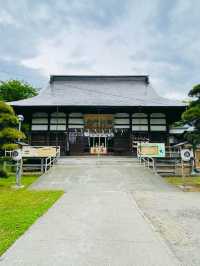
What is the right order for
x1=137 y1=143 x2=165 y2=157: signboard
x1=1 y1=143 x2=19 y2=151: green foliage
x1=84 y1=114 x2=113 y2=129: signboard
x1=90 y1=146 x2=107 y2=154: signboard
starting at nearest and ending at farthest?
x1=1 y1=143 x2=19 y2=151: green foliage < x1=137 y1=143 x2=165 y2=157: signboard < x1=84 y1=114 x2=113 y2=129: signboard < x1=90 y1=146 x2=107 y2=154: signboard

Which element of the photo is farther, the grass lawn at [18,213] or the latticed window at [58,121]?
the latticed window at [58,121]

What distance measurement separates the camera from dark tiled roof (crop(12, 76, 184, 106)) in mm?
18734

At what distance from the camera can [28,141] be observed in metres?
19.4

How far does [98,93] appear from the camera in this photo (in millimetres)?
22234

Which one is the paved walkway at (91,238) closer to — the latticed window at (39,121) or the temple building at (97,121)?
the temple building at (97,121)

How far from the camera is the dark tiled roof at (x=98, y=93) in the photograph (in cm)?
1873

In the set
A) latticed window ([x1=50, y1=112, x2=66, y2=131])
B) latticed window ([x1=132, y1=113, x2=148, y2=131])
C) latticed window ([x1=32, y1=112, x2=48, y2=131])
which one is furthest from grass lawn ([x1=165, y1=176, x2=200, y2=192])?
latticed window ([x1=32, y1=112, x2=48, y2=131])

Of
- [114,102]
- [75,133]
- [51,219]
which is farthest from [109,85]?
[51,219]

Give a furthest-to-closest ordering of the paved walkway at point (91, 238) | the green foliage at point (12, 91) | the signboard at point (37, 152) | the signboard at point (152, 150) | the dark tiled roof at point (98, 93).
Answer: the green foliage at point (12, 91) < the dark tiled roof at point (98, 93) < the signboard at point (37, 152) < the signboard at point (152, 150) < the paved walkway at point (91, 238)

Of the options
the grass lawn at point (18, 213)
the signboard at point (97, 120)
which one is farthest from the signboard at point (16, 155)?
the signboard at point (97, 120)

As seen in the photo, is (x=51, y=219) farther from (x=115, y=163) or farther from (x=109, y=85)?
(x=109, y=85)

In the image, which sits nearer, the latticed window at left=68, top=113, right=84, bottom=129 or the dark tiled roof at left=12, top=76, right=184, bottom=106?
the dark tiled roof at left=12, top=76, right=184, bottom=106

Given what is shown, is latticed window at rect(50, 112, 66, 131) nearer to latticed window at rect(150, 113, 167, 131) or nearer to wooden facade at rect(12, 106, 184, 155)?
wooden facade at rect(12, 106, 184, 155)

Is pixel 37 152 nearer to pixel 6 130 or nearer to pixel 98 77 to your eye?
pixel 6 130
